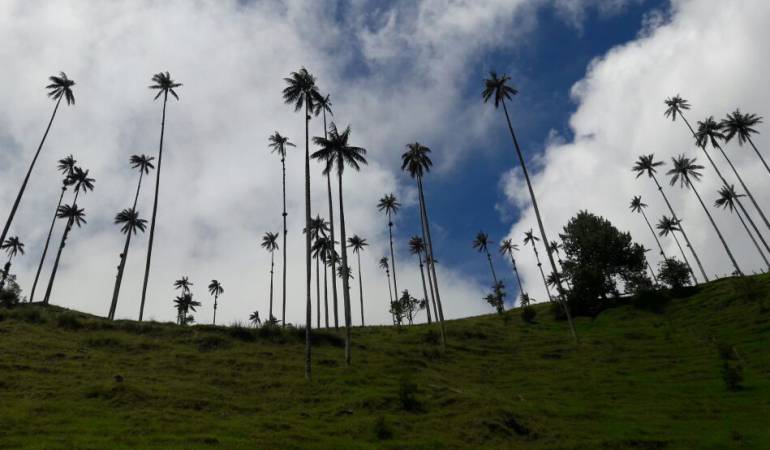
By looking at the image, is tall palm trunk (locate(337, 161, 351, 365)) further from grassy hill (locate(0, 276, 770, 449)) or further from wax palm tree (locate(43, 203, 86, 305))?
wax palm tree (locate(43, 203, 86, 305))

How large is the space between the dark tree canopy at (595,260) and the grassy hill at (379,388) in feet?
68.4

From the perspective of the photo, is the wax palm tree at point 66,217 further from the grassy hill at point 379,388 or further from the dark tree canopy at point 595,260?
the dark tree canopy at point 595,260

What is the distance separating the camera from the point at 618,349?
4953 centimetres

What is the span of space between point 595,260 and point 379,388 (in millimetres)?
63777

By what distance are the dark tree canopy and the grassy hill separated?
820 inches

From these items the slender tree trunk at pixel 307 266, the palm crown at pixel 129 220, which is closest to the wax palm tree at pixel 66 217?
the palm crown at pixel 129 220

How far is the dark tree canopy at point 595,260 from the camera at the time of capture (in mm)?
77500

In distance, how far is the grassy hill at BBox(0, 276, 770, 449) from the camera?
22.8 metres

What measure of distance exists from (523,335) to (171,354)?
44608 mm

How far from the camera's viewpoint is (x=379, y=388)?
3400 centimetres

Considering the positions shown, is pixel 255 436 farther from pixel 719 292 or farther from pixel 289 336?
pixel 719 292

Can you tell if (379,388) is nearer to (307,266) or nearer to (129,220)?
(307,266)

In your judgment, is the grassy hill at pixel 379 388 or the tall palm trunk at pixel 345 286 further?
the tall palm trunk at pixel 345 286

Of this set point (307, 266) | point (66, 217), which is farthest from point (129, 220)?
point (307, 266)
